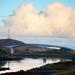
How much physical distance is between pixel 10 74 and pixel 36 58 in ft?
79.6

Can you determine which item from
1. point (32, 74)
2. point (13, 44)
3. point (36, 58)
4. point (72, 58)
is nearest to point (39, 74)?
point (32, 74)

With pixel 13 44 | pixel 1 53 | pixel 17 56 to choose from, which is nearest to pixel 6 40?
pixel 13 44

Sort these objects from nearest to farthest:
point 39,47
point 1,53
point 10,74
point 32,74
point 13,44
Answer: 1. point 10,74
2. point 32,74
3. point 1,53
4. point 39,47
5. point 13,44

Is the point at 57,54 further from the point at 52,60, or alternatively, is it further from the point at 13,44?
the point at 13,44

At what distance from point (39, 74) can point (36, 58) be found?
76.0 feet

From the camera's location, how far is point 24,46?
49812 mm

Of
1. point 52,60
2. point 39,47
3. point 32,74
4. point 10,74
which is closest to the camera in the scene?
point 10,74

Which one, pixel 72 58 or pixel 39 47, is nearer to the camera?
pixel 72 58

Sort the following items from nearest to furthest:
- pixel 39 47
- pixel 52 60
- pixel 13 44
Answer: pixel 52 60 < pixel 39 47 < pixel 13 44

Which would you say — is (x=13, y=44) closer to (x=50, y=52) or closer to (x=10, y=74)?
(x=50, y=52)

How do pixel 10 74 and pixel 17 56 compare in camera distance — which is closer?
pixel 10 74

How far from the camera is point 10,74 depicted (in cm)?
2552

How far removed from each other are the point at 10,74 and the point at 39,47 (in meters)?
25.0

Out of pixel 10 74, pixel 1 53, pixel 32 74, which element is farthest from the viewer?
pixel 1 53
